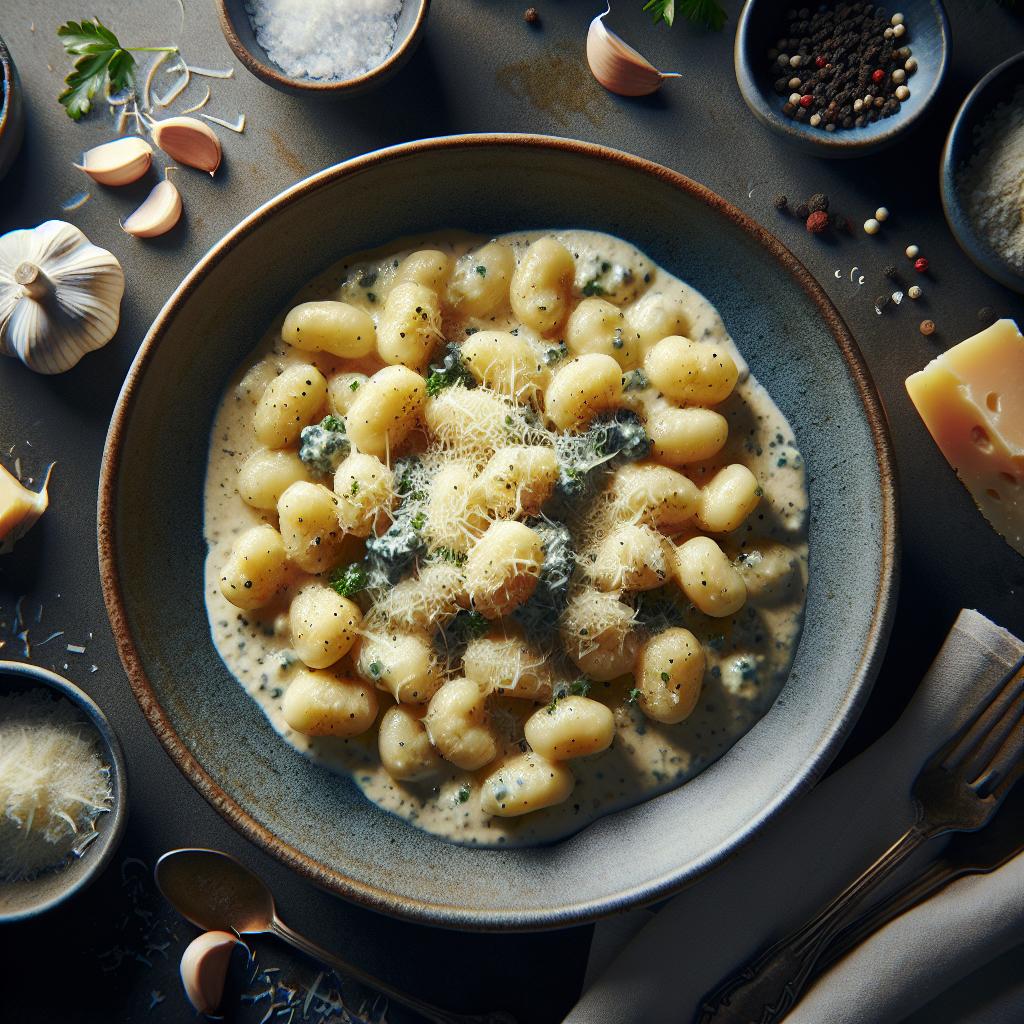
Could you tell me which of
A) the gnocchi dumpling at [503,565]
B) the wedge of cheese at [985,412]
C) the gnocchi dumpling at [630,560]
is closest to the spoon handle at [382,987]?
the gnocchi dumpling at [503,565]

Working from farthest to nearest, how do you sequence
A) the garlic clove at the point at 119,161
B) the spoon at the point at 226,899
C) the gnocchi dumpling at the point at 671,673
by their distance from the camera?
1. the garlic clove at the point at 119,161
2. the spoon at the point at 226,899
3. the gnocchi dumpling at the point at 671,673

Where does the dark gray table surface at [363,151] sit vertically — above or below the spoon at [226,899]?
above

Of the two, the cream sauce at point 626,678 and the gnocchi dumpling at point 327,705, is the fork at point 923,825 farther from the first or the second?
the gnocchi dumpling at point 327,705

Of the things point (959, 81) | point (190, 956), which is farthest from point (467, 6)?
point (190, 956)

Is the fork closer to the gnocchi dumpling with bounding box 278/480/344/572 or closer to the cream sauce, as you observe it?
the cream sauce

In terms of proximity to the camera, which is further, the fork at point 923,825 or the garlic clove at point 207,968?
the garlic clove at point 207,968

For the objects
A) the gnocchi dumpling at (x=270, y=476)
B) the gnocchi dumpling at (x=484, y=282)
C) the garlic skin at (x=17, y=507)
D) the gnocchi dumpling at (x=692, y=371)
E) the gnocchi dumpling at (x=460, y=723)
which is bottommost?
the garlic skin at (x=17, y=507)
